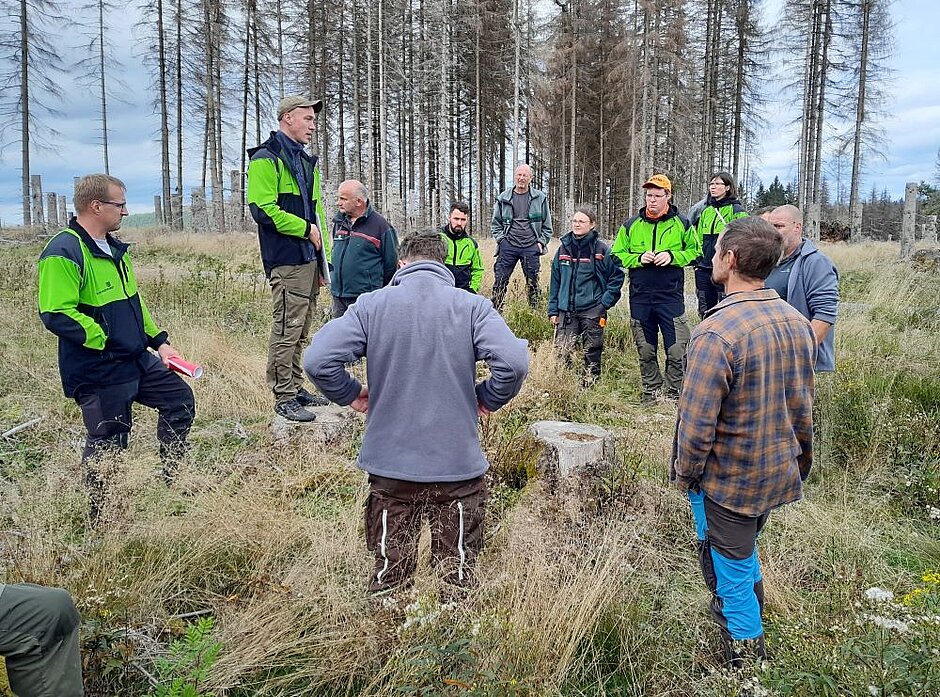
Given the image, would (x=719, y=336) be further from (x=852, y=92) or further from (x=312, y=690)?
(x=852, y=92)

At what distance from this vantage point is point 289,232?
4426 millimetres

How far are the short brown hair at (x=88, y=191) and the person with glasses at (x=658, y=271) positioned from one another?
4.29 meters

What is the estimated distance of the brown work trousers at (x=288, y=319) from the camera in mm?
4562

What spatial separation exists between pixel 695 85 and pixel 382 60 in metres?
15.8

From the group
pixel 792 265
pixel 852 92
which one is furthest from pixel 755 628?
pixel 852 92

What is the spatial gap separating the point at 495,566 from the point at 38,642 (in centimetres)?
176

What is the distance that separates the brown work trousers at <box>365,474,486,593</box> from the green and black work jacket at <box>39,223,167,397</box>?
1.90 meters

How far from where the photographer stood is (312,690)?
2354 millimetres

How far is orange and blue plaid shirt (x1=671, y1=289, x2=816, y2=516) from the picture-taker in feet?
7.58

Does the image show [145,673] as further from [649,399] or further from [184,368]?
[649,399]

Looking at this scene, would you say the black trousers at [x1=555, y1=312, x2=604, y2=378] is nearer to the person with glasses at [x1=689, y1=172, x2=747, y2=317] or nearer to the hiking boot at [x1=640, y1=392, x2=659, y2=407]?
the hiking boot at [x1=640, y1=392, x2=659, y2=407]

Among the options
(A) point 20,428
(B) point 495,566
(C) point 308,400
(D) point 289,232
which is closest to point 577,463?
(B) point 495,566

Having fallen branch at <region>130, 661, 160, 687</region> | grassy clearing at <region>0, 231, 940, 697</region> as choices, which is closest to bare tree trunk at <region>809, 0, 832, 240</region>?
grassy clearing at <region>0, 231, 940, 697</region>

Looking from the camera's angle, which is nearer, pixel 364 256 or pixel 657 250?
pixel 364 256
